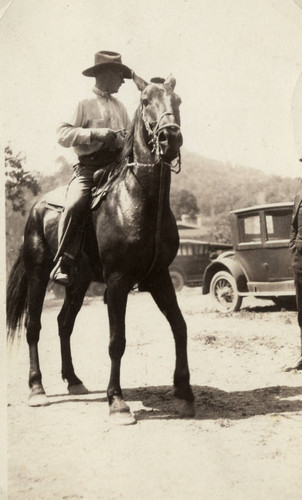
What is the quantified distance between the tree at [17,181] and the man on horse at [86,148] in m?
0.40

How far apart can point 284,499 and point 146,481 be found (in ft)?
2.62

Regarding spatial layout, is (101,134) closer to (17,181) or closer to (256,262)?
(17,181)

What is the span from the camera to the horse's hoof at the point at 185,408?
383 cm

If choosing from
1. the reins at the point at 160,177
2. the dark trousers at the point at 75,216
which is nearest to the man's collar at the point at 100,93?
the dark trousers at the point at 75,216

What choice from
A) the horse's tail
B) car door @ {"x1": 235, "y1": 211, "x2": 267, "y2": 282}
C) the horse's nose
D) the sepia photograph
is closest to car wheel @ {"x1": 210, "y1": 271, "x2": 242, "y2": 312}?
car door @ {"x1": 235, "y1": 211, "x2": 267, "y2": 282}

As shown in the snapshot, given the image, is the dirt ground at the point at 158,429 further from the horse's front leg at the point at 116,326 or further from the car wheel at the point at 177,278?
the car wheel at the point at 177,278

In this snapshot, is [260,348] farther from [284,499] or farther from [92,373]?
[284,499]

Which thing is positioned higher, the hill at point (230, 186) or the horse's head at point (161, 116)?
the hill at point (230, 186)

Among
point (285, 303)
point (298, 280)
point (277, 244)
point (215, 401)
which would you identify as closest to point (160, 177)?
point (215, 401)

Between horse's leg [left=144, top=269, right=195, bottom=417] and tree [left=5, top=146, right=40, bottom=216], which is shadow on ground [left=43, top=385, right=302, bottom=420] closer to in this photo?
horse's leg [left=144, top=269, right=195, bottom=417]

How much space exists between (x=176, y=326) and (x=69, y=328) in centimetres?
115

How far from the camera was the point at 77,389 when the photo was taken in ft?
14.8

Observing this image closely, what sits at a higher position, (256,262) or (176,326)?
(256,262)

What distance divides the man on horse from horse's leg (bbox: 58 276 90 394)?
1.30 ft
